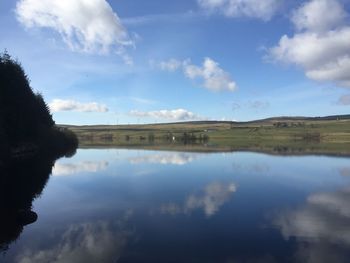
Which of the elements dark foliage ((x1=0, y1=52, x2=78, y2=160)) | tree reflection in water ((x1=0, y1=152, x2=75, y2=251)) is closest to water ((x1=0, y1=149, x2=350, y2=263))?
tree reflection in water ((x1=0, y1=152, x2=75, y2=251))

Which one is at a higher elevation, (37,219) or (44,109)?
(44,109)

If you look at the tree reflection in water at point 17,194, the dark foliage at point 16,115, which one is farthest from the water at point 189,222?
the dark foliage at point 16,115

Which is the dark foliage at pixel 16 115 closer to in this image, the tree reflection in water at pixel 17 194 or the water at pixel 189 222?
the tree reflection in water at pixel 17 194

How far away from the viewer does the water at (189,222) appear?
806 inches

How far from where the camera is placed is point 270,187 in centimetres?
4359

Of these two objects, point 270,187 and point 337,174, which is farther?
point 337,174

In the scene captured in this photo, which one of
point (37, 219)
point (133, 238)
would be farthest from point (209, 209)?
point (37, 219)

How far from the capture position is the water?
806 inches

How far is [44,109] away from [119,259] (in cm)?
10003

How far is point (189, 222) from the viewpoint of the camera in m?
26.9

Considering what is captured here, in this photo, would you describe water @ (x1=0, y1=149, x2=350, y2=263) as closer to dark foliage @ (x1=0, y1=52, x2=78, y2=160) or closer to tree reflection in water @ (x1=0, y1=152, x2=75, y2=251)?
A: tree reflection in water @ (x1=0, y1=152, x2=75, y2=251)

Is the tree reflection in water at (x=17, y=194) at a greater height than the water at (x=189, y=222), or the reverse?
the tree reflection in water at (x=17, y=194)

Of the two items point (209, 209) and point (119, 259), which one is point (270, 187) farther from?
point (119, 259)

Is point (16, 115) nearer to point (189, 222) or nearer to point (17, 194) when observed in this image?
point (17, 194)
